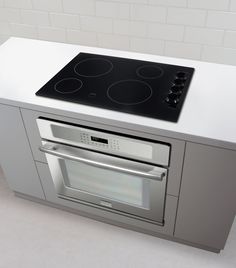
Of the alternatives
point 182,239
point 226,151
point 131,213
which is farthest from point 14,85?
point 182,239

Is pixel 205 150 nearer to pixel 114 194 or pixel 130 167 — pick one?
pixel 130 167

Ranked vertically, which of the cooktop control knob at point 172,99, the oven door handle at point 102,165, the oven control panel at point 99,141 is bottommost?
the oven door handle at point 102,165

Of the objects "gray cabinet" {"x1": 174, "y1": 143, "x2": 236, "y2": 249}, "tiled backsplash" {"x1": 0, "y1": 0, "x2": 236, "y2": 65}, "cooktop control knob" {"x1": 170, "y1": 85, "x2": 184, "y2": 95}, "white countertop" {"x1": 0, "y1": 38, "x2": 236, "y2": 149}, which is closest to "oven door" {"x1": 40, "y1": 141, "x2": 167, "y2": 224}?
"gray cabinet" {"x1": 174, "y1": 143, "x2": 236, "y2": 249}

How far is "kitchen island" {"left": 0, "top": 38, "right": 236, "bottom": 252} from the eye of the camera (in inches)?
45.6

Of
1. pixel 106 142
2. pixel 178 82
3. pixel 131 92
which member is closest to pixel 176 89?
pixel 178 82

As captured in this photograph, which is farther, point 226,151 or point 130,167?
point 130,167

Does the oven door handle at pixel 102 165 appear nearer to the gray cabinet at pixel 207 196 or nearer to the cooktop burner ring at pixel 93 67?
the gray cabinet at pixel 207 196

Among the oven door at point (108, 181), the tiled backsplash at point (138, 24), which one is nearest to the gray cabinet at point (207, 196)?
the oven door at point (108, 181)

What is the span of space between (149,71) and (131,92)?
0.21 meters

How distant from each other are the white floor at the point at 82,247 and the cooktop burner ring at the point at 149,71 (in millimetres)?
857

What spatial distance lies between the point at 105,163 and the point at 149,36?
3.51ft

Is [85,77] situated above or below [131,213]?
above

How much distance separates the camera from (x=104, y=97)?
1292 mm

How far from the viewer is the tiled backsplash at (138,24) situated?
73.2 inches
